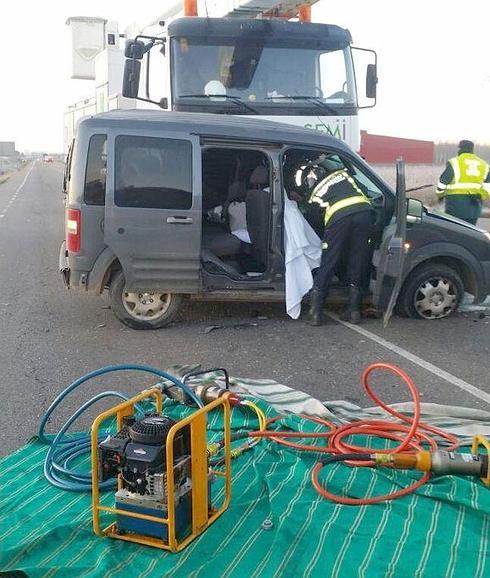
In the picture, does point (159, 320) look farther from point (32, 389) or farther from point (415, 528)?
point (415, 528)

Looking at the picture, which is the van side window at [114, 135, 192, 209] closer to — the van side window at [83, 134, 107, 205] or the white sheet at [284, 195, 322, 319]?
the van side window at [83, 134, 107, 205]

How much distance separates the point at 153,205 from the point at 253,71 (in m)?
3.41

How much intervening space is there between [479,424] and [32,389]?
10.8 ft

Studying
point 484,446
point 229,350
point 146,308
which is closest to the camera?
point 484,446

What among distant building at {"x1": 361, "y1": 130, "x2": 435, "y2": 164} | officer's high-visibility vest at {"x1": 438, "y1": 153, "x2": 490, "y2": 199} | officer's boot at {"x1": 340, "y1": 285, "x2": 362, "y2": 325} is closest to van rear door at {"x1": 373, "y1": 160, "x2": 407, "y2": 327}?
officer's boot at {"x1": 340, "y1": 285, "x2": 362, "y2": 325}

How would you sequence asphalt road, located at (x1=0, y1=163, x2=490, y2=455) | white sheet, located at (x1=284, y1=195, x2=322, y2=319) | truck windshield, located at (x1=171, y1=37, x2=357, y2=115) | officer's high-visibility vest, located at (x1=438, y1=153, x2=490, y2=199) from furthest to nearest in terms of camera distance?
1. officer's high-visibility vest, located at (x1=438, y1=153, x2=490, y2=199)
2. truck windshield, located at (x1=171, y1=37, x2=357, y2=115)
3. white sheet, located at (x1=284, y1=195, x2=322, y2=319)
4. asphalt road, located at (x1=0, y1=163, x2=490, y2=455)

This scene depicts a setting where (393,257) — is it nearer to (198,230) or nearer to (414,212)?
(414,212)

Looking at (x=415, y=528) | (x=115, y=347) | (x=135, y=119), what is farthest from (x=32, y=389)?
(x=415, y=528)

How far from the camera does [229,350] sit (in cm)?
659

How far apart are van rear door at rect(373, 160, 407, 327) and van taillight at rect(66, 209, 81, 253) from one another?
9.60ft

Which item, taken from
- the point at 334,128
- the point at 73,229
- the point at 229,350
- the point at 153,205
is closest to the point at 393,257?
the point at 229,350

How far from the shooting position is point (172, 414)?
4.66 metres

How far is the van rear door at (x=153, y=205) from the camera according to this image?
22.1 ft

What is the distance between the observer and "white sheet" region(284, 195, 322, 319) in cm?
716
